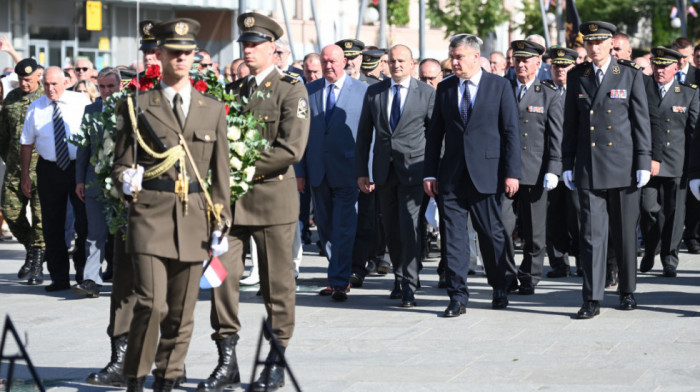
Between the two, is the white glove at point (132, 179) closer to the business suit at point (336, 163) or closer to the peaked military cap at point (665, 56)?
the business suit at point (336, 163)

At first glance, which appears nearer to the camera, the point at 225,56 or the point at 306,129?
the point at 306,129

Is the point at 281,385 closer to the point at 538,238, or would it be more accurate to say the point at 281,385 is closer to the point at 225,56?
the point at 538,238

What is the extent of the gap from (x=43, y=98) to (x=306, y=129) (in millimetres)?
5049

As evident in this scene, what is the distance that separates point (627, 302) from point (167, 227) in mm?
4928

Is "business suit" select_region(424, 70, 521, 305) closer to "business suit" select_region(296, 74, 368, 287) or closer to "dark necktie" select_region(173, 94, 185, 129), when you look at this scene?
"business suit" select_region(296, 74, 368, 287)

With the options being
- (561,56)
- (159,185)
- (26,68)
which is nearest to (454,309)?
(561,56)

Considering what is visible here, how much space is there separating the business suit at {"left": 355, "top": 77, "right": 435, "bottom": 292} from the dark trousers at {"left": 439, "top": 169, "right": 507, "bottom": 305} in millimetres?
506

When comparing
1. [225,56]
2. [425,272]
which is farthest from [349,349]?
[225,56]

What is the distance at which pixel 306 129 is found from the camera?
8211 millimetres

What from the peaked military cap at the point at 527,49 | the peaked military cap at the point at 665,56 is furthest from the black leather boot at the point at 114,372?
the peaked military cap at the point at 665,56

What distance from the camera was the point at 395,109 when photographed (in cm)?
1142

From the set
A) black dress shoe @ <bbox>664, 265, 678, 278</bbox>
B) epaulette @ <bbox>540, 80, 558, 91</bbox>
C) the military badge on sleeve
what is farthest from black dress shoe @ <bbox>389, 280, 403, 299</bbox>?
the military badge on sleeve

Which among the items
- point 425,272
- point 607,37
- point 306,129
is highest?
point 607,37

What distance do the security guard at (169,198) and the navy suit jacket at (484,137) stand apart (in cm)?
372
